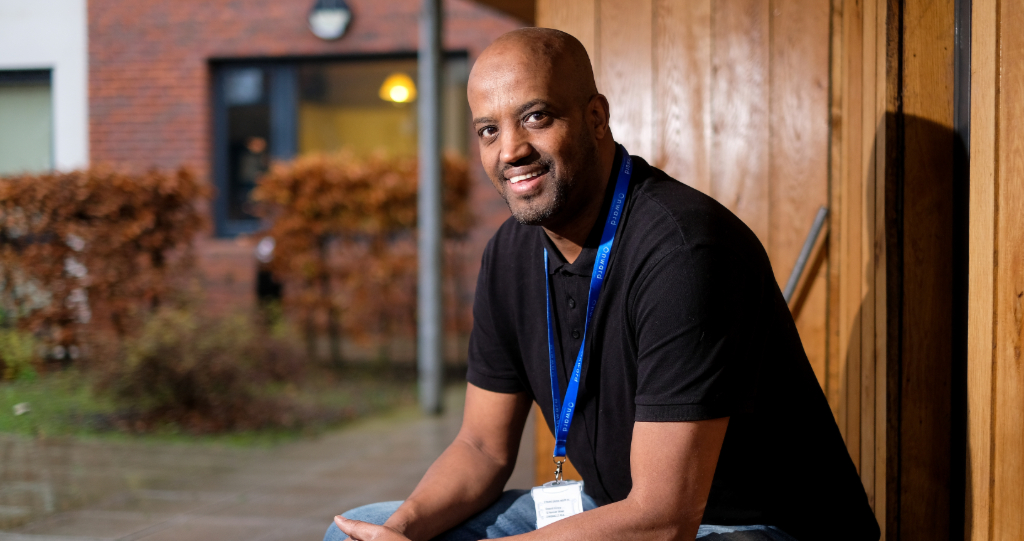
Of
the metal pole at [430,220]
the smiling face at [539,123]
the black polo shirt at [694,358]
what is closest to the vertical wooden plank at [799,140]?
the black polo shirt at [694,358]

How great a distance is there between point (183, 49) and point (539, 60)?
752 cm

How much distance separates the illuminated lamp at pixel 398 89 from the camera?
28.0 feet

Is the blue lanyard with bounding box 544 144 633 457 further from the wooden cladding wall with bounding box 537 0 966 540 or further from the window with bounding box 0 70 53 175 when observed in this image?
the window with bounding box 0 70 53 175

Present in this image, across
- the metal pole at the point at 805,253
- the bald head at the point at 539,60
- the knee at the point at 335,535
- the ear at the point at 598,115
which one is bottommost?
the knee at the point at 335,535

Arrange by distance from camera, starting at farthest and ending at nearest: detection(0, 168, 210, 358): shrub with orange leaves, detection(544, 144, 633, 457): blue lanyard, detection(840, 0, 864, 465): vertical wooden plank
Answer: detection(0, 168, 210, 358): shrub with orange leaves → detection(840, 0, 864, 465): vertical wooden plank → detection(544, 144, 633, 457): blue lanyard

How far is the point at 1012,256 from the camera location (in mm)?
1502

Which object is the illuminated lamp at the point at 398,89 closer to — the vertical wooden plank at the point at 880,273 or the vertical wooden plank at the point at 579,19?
the vertical wooden plank at the point at 579,19

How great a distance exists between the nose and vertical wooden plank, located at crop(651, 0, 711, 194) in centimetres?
148

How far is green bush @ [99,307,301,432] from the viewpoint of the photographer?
5.55 metres

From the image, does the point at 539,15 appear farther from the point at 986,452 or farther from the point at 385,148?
the point at 385,148

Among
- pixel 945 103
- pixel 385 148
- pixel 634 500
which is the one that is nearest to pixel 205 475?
pixel 634 500

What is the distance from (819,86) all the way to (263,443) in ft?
12.1

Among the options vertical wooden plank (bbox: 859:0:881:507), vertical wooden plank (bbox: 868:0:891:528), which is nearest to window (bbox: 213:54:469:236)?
vertical wooden plank (bbox: 859:0:881:507)

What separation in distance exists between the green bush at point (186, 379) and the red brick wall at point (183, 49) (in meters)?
2.61
